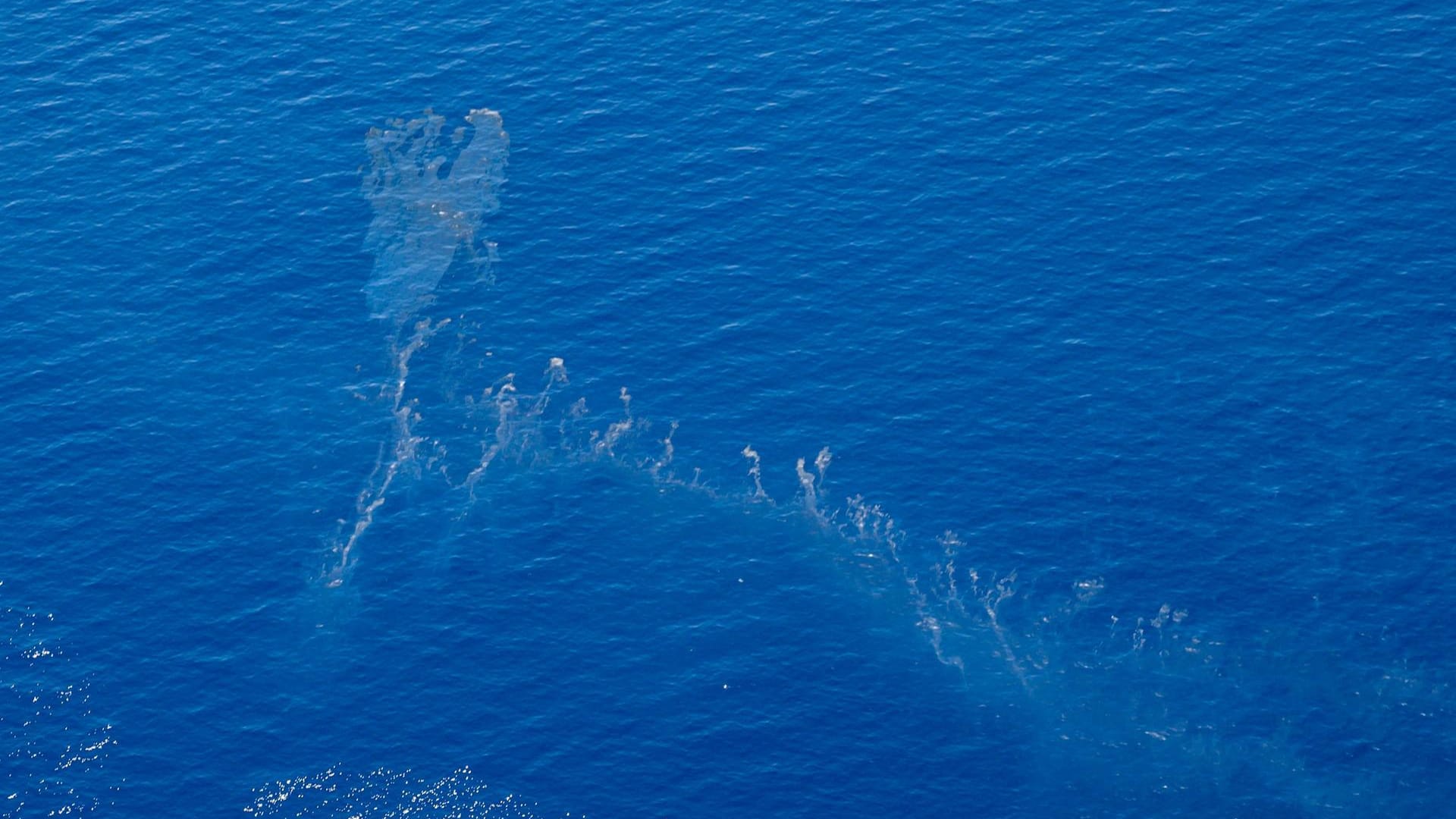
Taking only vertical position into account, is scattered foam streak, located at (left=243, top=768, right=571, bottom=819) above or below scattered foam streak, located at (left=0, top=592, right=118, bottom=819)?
below

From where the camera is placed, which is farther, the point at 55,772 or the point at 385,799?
the point at 55,772

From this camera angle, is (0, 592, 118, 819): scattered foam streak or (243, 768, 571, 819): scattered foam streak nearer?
(243, 768, 571, 819): scattered foam streak

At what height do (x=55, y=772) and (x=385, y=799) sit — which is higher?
(x=55, y=772)

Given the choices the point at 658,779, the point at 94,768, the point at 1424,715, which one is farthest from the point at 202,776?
the point at 1424,715

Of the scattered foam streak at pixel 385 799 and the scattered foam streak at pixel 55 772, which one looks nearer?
the scattered foam streak at pixel 385 799

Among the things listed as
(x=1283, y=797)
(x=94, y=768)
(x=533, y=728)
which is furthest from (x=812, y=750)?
(x=94, y=768)

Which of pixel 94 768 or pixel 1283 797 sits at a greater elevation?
pixel 94 768

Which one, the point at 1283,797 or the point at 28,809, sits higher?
the point at 28,809

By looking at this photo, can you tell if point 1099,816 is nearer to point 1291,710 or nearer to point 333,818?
point 1291,710

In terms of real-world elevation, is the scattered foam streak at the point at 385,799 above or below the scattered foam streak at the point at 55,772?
below

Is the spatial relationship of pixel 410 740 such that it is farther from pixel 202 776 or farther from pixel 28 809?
pixel 28 809
